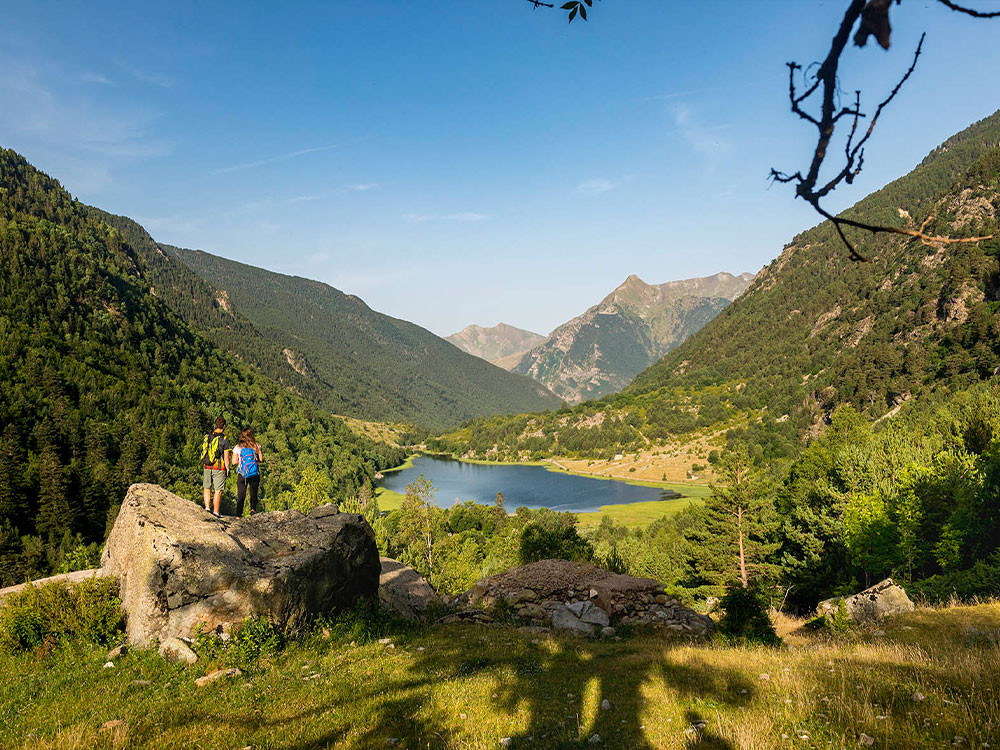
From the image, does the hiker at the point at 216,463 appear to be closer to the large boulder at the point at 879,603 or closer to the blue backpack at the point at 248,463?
the blue backpack at the point at 248,463

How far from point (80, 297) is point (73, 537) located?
11024 centimetres

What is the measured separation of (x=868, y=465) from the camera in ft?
166

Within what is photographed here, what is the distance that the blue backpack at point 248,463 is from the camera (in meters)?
17.5

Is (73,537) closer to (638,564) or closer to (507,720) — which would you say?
(638,564)

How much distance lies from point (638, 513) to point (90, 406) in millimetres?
140697

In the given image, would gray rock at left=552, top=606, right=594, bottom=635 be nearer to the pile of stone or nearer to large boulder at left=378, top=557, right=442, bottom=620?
the pile of stone

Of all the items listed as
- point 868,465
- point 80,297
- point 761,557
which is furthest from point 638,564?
point 80,297

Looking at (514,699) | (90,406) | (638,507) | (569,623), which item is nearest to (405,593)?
(569,623)

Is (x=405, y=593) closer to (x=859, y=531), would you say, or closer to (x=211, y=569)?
(x=211, y=569)

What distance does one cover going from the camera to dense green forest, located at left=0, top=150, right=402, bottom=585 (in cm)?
7888

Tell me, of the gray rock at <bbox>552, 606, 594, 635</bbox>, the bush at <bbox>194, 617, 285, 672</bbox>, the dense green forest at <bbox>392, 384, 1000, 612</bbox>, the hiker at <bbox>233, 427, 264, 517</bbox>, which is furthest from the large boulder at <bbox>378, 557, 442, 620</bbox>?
the dense green forest at <bbox>392, 384, 1000, 612</bbox>

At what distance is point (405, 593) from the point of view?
69.5 feet

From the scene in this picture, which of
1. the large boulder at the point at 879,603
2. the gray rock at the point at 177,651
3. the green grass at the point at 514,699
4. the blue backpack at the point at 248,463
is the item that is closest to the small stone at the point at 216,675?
the green grass at the point at 514,699

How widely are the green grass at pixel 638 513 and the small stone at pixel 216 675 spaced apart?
10559cm
